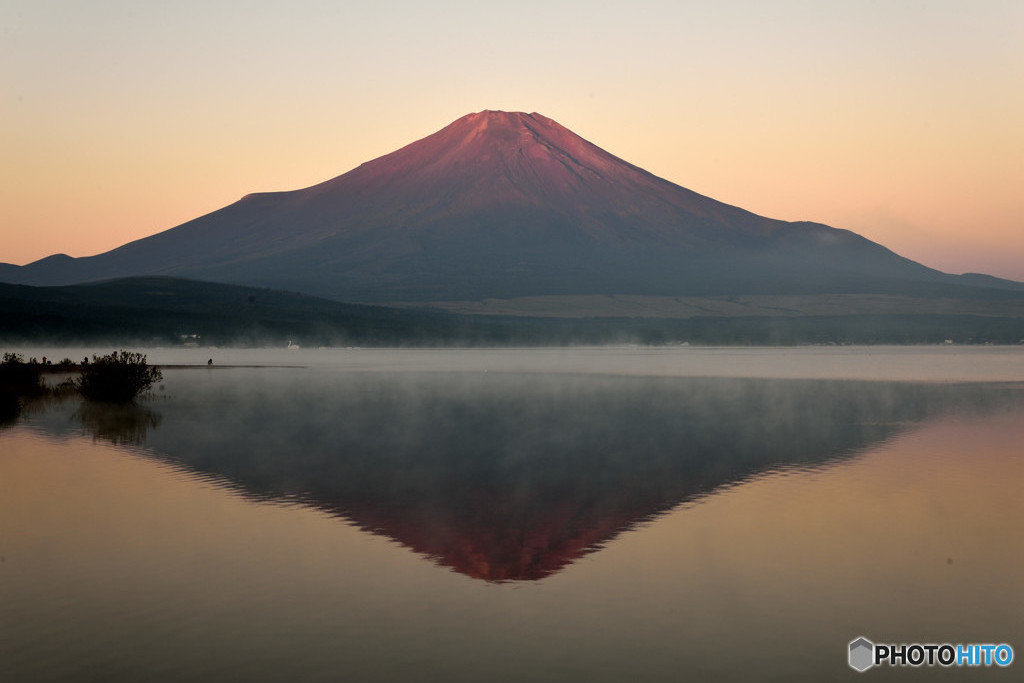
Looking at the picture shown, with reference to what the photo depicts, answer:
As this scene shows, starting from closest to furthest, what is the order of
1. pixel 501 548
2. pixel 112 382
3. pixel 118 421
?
1. pixel 501 548
2. pixel 118 421
3. pixel 112 382

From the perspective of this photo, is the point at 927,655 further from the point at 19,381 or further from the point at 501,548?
the point at 19,381

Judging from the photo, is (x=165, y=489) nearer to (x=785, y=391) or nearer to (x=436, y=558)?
(x=436, y=558)

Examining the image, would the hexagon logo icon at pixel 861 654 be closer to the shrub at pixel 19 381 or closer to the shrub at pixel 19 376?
the shrub at pixel 19 381

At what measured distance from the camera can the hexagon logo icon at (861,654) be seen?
33.6 ft

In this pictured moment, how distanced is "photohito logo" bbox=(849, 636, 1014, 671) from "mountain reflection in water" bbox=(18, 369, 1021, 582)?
4098mm

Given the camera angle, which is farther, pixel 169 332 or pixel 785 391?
pixel 169 332

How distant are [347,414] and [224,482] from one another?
1603 cm

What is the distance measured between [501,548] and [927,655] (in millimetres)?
6074

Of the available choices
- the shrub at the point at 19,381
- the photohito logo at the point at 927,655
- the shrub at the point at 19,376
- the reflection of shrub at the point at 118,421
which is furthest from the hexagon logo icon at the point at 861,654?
the shrub at the point at 19,376

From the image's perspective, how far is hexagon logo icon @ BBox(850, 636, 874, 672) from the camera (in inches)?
404

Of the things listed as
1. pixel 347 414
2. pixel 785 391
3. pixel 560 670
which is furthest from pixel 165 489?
pixel 785 391

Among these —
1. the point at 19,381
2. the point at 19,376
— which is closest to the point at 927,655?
the point at 19,381

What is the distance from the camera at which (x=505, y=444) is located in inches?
1110

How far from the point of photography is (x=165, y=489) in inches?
805
